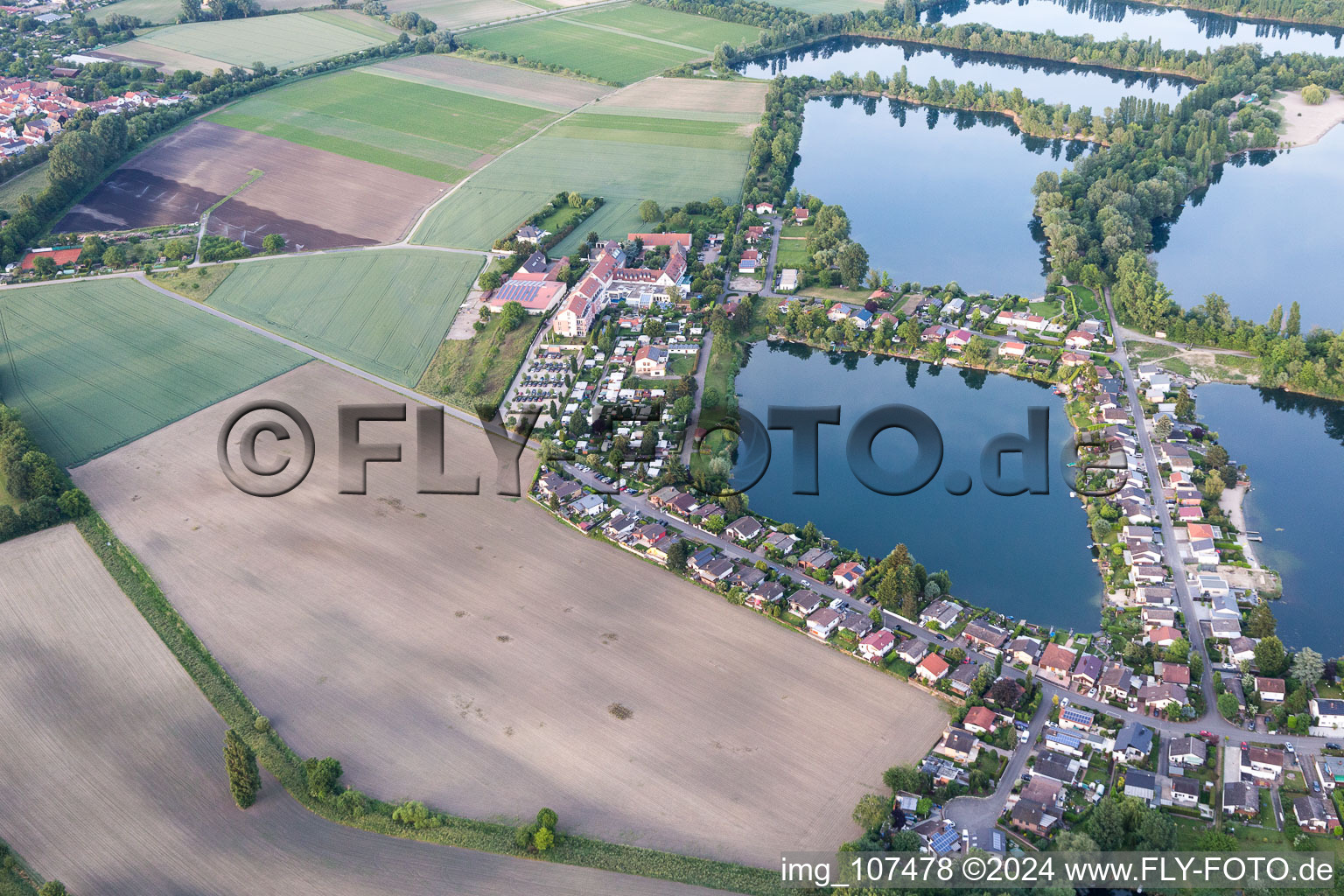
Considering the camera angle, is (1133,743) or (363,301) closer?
(1133,743)

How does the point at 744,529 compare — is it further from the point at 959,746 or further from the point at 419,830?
the point at 419,830

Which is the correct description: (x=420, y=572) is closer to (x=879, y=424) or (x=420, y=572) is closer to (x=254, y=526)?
(x=254, y=526)

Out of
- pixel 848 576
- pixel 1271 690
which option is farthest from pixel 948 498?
pixel 1271 690

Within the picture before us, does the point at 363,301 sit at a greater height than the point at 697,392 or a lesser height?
greater

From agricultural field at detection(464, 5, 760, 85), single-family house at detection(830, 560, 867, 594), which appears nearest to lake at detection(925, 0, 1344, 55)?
agricultural field at detection(464, 5, 760, 85)

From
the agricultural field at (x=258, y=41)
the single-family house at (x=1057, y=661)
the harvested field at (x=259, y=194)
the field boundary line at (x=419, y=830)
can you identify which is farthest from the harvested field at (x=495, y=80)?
the single-family house at (x=1057, y=661)

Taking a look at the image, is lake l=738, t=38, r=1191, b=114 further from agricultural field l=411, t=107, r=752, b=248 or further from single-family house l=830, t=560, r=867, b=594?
single-family house l=830, t=560, r=867, b=594

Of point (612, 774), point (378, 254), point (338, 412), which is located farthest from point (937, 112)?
point (612, 774)
